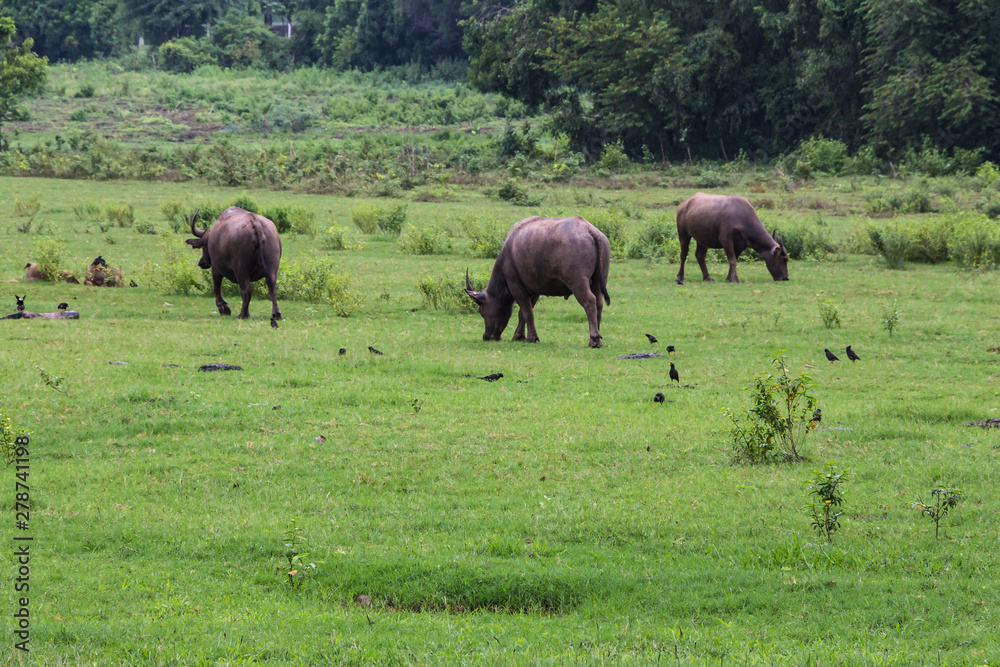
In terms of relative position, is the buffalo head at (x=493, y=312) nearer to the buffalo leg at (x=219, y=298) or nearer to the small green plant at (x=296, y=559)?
the buffalo leg at (x=219, y=298)

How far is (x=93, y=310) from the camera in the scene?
16469mm

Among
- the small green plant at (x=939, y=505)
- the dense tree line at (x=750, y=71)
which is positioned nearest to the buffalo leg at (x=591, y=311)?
the small green plant at (x=939, y=505)

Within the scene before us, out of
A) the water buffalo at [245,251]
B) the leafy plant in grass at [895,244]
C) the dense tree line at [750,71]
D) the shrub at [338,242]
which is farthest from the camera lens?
the dense tree line at [750,71]

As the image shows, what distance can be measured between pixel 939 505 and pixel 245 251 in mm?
11229

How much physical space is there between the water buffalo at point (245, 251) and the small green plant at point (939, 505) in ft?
34.8

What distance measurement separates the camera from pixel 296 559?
6336mm

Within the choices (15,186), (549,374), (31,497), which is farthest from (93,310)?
(15,186)

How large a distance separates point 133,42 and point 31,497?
9284cm

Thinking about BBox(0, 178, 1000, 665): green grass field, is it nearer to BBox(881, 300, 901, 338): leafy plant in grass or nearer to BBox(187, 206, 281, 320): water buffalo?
BBox(881, 300, 901, 338): leafy plant in grass

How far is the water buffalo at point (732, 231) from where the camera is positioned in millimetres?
20562

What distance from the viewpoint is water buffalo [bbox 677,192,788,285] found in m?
20.6

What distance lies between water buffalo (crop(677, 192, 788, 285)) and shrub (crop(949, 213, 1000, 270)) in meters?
3.76

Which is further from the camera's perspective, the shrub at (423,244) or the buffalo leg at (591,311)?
the shrub at (423,244)

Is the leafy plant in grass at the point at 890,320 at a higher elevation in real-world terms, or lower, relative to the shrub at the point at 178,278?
higher
